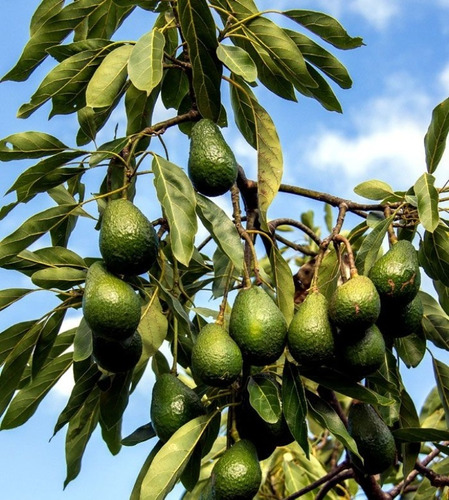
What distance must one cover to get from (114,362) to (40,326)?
16.7 inches

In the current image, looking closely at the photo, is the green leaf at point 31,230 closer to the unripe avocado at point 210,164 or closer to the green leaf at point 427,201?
the unripe avocado at point 210,164

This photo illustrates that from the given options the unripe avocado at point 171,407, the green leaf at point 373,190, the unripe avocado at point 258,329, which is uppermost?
the green leaf at point 373,190

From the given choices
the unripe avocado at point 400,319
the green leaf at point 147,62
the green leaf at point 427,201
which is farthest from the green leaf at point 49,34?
the unripe avocado at point 400,319

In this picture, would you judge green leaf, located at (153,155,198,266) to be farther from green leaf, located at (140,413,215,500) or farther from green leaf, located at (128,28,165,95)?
green leaf, located at (140,413,215,500)

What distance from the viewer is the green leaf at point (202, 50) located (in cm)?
197

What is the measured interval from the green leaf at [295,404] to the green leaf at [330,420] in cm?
8

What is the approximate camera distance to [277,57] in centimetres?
215

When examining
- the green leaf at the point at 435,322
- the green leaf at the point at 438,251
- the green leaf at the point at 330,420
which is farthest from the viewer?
the green leaf at the point at 435,322

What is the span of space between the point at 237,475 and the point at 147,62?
0.92 metres

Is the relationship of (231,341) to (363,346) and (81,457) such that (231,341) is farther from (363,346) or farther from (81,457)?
(81,457)

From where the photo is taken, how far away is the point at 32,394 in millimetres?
2293

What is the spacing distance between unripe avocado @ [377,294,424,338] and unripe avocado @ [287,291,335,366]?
198mm

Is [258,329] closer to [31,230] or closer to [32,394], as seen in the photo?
[31,230]

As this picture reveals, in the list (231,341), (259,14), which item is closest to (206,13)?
(259,14)
